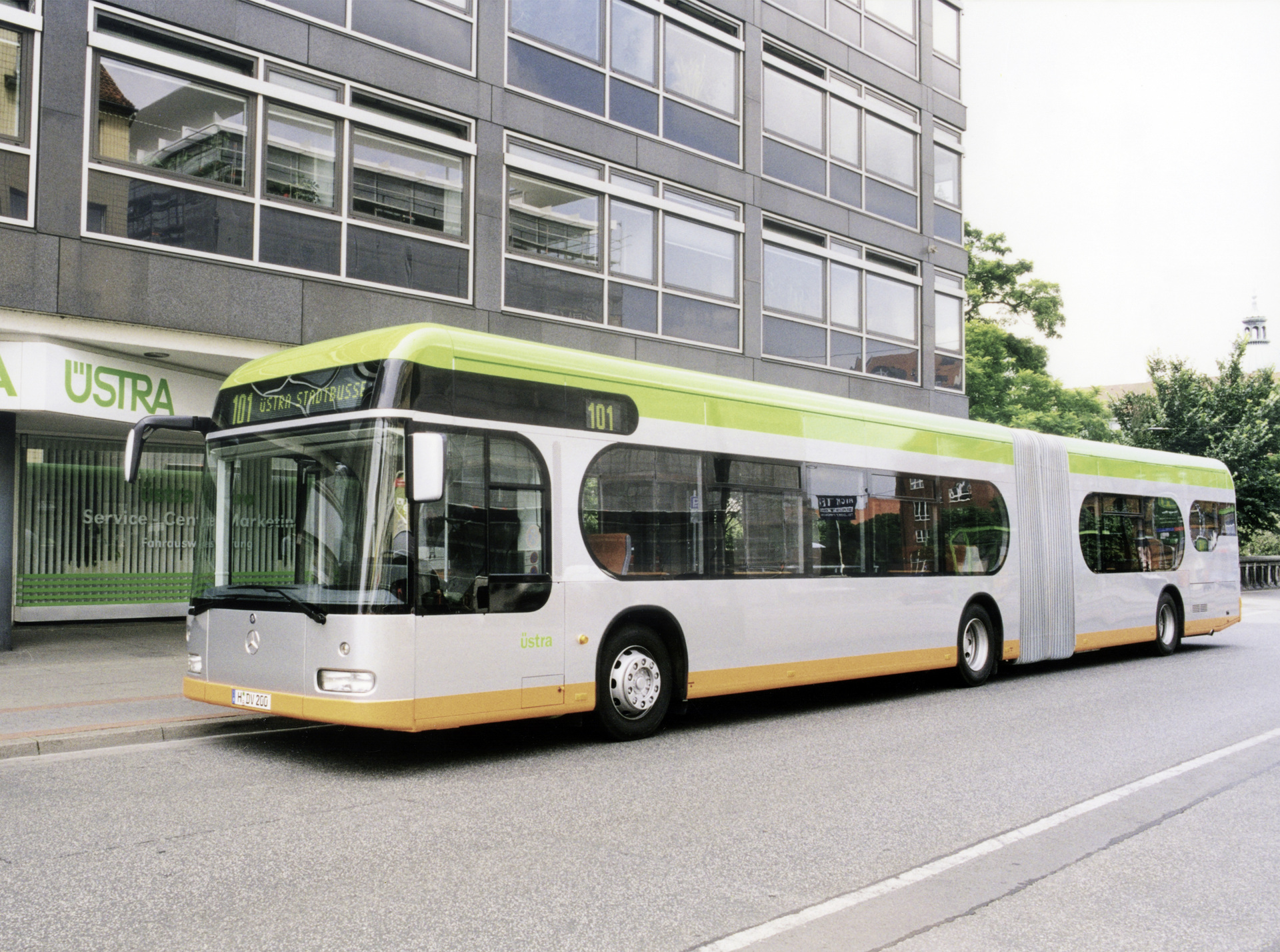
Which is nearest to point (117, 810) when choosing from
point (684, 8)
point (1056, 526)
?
point (1056, 526)

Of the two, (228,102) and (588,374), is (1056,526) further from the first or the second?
(228,102)

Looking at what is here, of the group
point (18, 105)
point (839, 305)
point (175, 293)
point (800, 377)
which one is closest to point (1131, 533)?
point (800, 377)

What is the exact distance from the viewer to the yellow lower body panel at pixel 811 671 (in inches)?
381

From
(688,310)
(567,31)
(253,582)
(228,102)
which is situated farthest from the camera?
(688,310)

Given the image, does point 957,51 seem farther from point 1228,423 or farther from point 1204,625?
point 1228,423

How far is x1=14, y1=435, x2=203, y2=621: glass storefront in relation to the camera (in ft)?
51.3

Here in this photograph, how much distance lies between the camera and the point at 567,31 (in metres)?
17.3

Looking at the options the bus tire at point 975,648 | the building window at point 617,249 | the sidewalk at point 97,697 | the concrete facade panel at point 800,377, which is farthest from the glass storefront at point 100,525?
the bus tire at point 975,648

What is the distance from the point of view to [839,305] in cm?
2202

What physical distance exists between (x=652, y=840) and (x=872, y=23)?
21445 mm

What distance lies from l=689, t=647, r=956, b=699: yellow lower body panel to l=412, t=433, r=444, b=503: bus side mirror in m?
3.36

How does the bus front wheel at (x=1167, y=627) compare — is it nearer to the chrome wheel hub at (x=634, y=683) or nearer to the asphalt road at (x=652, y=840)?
the asphalt road at (x=652, y=840)

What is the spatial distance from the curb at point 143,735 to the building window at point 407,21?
925cm

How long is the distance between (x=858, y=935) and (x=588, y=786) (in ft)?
10.0
